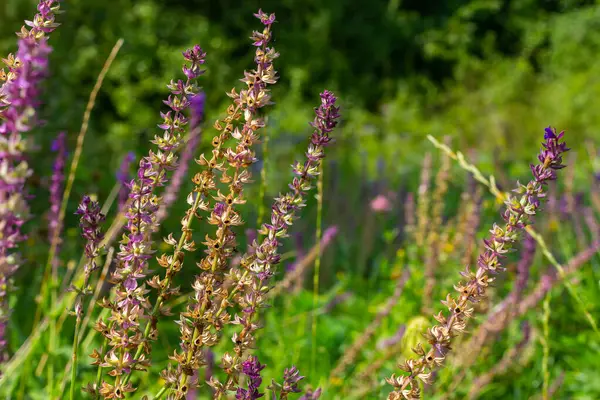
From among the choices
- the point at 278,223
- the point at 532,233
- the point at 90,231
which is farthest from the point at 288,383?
the point at 532,233

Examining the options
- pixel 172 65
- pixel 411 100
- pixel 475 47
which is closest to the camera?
pixel 172 65

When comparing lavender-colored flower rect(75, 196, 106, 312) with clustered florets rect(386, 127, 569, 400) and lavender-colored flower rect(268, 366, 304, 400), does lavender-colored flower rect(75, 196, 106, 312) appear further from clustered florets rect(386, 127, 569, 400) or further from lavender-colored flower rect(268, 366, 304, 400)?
clustered florets rect(386, 127, 569, 400)

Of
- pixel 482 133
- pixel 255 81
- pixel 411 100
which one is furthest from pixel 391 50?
pixel 255 81

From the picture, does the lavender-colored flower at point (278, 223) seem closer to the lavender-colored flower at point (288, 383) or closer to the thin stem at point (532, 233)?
the lavender-colored flower at point (288, 383)

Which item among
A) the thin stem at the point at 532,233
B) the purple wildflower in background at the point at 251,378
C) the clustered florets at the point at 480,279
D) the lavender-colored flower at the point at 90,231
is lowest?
the purple wildflower in background at the point at 251,378

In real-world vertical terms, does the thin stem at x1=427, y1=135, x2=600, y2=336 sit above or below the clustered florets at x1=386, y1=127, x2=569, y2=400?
above

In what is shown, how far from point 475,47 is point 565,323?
16044mm

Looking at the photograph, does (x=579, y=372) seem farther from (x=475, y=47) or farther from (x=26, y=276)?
(x=475, y=47)

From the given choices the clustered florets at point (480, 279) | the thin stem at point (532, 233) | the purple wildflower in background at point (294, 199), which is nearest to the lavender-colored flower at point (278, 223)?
the purple wildflower in background at point (294, 199)

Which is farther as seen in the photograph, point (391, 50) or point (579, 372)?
point (391, 50)

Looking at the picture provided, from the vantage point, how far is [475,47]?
18.7m

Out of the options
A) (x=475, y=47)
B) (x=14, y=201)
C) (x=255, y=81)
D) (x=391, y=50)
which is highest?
(x=475, y=47)

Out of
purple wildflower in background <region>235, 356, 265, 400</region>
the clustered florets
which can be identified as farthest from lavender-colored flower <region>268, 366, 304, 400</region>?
the clustered florets

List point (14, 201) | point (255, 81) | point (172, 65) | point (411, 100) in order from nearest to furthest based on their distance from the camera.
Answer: point (14, 201) → point (255, 81) → point (172, 65) → point (411, 100)
